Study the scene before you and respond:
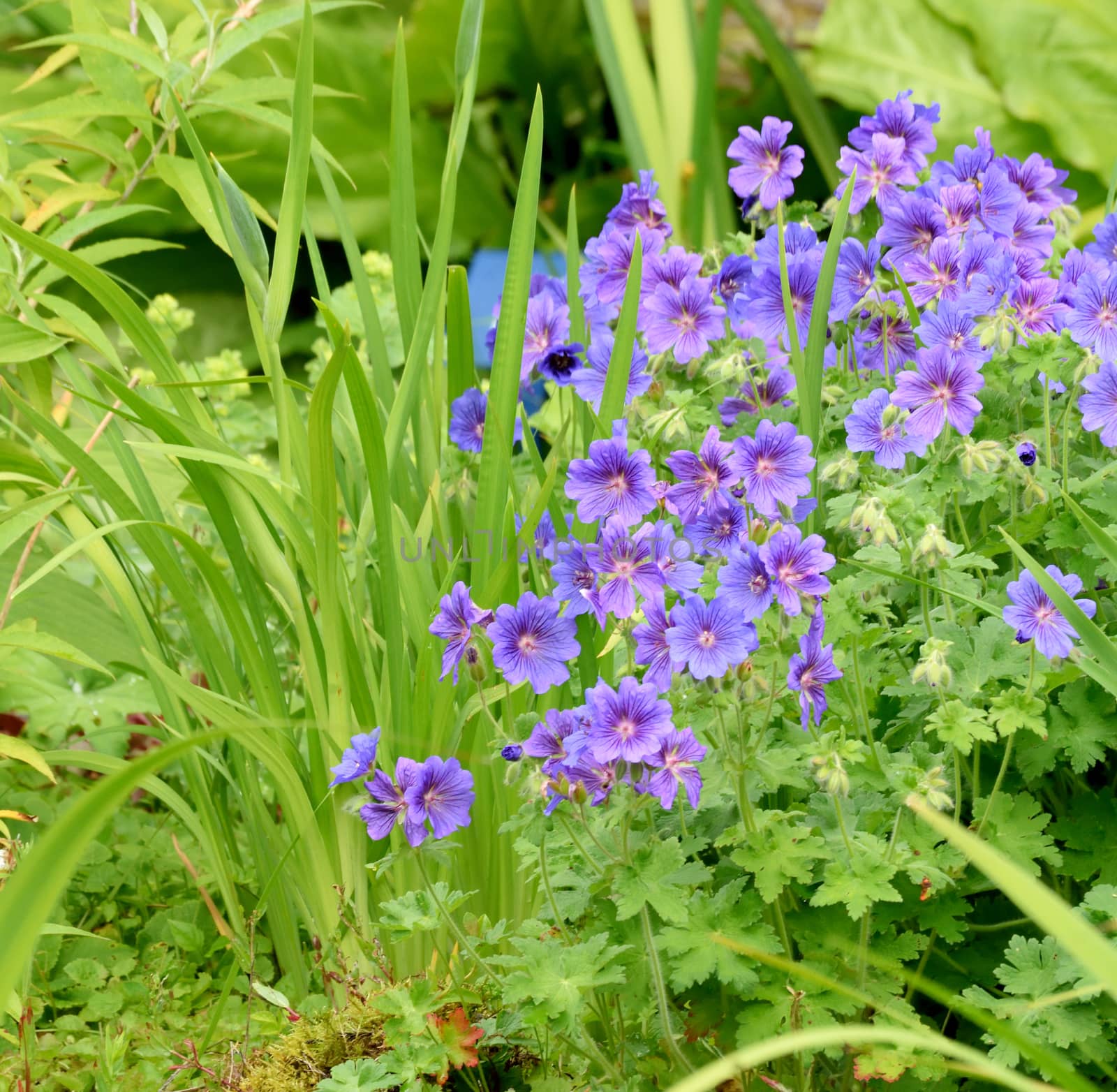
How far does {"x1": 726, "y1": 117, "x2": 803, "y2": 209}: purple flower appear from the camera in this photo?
4.41ft

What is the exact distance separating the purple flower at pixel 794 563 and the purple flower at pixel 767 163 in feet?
1.91

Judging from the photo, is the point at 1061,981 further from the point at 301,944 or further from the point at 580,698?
the point at 301,944

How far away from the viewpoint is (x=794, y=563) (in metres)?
0.90

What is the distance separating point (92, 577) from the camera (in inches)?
80.3

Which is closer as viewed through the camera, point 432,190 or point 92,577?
point 92,577

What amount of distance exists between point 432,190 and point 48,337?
2.12m

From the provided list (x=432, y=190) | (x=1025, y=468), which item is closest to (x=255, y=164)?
(x=432, y=190)

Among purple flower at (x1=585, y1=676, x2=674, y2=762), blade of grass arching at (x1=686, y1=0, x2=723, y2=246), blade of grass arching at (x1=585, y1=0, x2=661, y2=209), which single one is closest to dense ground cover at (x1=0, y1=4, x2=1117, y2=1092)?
purple flower at (x1=585, y1=676, x2=674, y2=762)

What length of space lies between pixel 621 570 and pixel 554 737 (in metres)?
0.13

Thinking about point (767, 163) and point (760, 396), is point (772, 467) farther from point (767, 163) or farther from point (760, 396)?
point (767, 163)

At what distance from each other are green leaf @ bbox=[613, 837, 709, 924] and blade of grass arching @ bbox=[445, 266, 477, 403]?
0.64 meters

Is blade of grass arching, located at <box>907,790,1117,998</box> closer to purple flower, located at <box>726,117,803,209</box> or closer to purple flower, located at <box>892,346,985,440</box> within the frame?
purple flower, located at <box>892,346,985,440</box>

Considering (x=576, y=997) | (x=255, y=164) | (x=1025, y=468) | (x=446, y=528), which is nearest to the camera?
(x=576, y=997)

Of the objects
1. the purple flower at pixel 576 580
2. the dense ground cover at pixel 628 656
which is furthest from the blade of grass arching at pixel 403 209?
the purple flower at pixel 576 580
